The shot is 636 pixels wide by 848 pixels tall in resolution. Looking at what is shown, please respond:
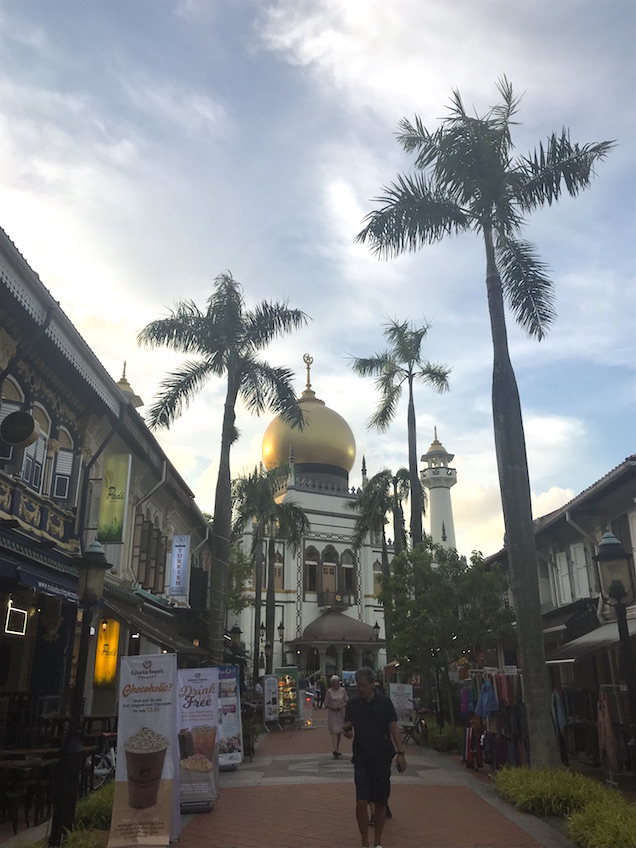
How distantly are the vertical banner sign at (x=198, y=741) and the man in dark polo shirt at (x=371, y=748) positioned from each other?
3105mm

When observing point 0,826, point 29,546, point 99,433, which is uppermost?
point 99,433

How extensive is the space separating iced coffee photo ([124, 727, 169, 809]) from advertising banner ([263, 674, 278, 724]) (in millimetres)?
16531

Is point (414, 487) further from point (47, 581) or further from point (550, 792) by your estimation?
point (550, 792)

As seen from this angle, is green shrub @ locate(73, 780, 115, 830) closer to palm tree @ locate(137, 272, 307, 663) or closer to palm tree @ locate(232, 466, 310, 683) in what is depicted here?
palm tree @ locate(137, 272, 307, 663)

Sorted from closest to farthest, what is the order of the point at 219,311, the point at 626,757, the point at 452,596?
the point at 626,757 < the point at 219,311 < the point at 452,596

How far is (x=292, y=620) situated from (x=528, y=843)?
40.6 metres

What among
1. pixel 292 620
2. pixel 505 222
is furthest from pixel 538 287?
pixel 292 620

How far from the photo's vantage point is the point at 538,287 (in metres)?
14.5

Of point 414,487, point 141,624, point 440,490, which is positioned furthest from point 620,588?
point 440,490

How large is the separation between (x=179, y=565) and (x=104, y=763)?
39.1 feet

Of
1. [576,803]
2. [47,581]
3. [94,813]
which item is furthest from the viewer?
[47,581]

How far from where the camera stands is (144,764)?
24.9ft

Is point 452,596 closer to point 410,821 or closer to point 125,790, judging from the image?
point 410,821

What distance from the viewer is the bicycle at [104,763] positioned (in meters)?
11.2
